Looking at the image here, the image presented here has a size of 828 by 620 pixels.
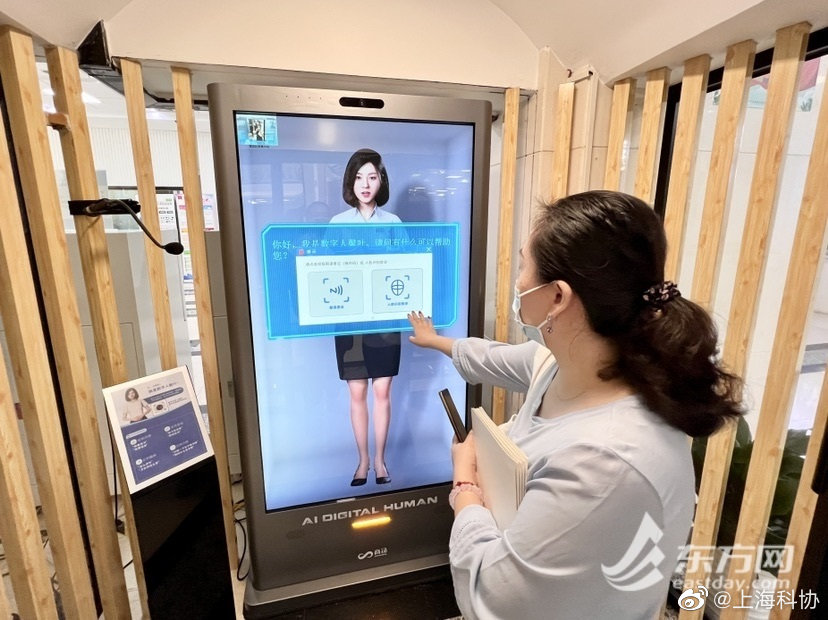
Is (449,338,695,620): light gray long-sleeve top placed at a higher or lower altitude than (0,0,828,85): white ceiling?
lower

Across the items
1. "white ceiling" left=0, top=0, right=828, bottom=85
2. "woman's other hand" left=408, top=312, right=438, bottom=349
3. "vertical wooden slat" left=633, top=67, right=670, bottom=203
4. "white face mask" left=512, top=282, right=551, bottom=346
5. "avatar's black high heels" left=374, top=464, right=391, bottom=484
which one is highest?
"white ceiling" left=0, top=0, right=828, bottom=85

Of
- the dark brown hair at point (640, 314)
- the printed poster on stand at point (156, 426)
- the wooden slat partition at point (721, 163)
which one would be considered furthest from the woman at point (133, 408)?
the wooden slat partition at point (721, 163)

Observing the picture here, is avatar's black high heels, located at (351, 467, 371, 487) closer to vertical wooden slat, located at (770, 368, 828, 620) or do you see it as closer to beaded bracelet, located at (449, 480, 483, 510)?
beaded bracelet, located at (449, 480, 483, 510)

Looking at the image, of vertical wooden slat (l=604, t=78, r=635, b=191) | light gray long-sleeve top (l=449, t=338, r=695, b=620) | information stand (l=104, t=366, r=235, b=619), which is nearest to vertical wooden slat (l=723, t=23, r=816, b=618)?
vertical wooden slat (l=604, t=78, r=635, b=191)

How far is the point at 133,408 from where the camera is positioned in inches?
50.5

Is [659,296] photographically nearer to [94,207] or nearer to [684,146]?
[684,146]

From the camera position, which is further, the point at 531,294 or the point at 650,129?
the point at 650,129

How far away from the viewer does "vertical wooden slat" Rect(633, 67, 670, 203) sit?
1.38 m

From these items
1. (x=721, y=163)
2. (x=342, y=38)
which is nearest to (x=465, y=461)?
(x=721, y=163)

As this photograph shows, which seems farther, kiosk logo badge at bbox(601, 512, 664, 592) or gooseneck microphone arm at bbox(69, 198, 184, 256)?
gooseneck microphone arm at bbox(69, 198, 184, 256)

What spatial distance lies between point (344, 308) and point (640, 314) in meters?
0.95

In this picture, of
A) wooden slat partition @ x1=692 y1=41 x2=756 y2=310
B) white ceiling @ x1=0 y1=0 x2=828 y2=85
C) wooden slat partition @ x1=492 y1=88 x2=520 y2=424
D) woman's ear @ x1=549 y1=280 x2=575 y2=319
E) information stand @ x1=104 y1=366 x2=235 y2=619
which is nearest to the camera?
woman's ear @ x1=549 y1=280 x2=575 y2=319

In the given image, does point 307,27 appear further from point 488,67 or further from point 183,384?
point 183,384

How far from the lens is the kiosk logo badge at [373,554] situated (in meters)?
1.67
